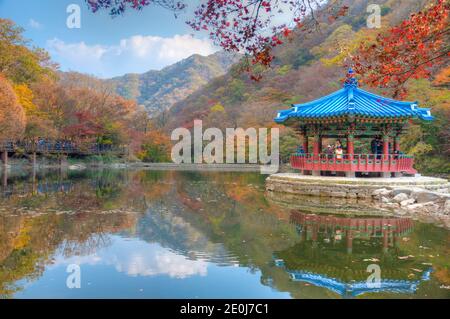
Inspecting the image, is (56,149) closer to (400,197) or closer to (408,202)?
(400,197)

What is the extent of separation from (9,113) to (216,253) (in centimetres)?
2481

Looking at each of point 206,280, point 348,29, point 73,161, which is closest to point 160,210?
point 206,280

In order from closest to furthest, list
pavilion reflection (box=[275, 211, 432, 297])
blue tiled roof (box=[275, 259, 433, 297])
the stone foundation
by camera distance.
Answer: blue tiled roof (box=[275, 259, 433, 297]), pavilion reflection (box=[275, 211, 432, 297]), the stone foundation

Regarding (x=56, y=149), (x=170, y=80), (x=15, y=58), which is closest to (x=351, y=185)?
(x=56, y=149)

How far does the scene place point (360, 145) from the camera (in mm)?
30422

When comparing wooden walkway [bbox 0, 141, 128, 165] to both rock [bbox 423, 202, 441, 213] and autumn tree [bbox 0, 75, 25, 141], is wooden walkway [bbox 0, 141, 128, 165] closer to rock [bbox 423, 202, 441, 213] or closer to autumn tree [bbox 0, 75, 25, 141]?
autumn tree [bbox 0, 75, 25, 141]

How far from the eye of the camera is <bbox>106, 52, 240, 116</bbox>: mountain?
11254cm

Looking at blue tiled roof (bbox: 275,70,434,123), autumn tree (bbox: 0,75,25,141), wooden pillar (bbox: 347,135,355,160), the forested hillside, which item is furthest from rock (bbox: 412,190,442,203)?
autumn tree (bbox: 0,75,25,141)

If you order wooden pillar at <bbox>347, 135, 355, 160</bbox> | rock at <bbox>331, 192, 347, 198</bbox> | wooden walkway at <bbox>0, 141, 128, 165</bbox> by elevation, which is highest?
wooden walkway at <bbox>0, 141, 128, 165</bbox>

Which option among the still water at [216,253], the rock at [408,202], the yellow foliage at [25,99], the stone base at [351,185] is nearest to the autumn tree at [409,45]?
the still water at [216,253]

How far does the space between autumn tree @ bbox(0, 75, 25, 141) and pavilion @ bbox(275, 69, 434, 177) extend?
729 inches

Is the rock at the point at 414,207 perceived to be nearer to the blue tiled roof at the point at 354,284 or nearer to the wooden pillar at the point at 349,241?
the wooden pillar at the point at 349,241
